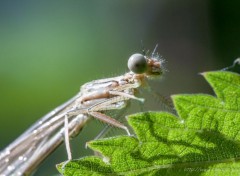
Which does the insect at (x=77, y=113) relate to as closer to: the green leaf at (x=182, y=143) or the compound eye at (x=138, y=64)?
the compound eye at (x=138, y=64)

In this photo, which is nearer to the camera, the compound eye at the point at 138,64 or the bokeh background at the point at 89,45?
the compound eye at the point at 138,64

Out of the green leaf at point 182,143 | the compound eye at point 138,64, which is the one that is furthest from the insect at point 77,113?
the green leaf at point 182,143

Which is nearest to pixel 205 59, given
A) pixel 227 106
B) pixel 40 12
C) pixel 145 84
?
pixel 40 12

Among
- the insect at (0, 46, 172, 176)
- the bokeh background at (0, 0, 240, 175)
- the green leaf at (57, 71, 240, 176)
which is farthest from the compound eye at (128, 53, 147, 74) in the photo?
the bokeh background at (0, 0, 240, 175)

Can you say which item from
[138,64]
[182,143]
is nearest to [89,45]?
[138,64]

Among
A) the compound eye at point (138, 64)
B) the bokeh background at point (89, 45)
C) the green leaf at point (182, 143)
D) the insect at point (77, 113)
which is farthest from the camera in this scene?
the bokeh background at point (89, 45)
